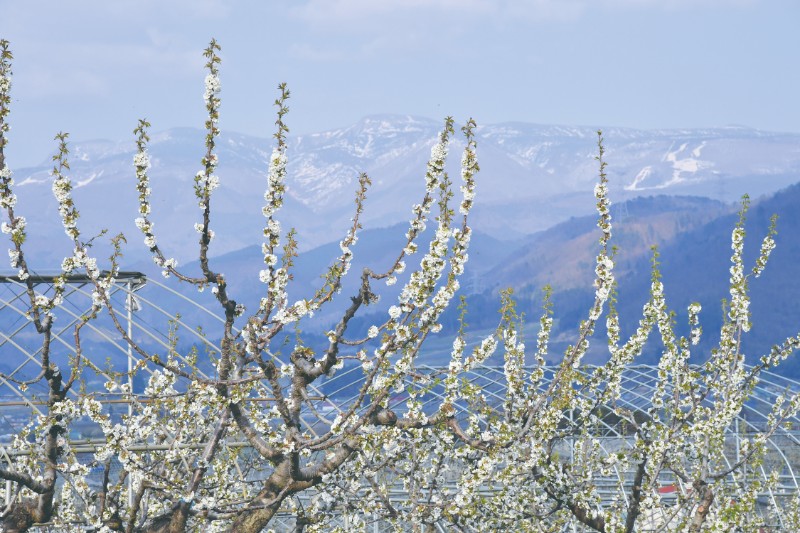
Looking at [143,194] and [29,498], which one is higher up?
[143,194]

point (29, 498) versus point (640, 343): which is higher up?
point (640, 343)

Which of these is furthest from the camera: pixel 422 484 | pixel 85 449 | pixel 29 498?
pixel 85 449

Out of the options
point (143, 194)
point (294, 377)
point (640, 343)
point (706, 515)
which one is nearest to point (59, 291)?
point (143, 194)

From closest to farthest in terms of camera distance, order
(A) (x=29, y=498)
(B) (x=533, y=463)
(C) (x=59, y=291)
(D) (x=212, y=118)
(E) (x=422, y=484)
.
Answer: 1. (D) (x=212, y=118)
2. (C) (x=59, y=291)
3. (B) (x=533, y=463)
4. (A) (x=29, y=498)
5. (E) (x=422, y=484)

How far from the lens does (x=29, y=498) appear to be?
14.9 meters

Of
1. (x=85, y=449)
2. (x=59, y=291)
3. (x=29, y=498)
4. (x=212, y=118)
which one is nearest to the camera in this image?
(x=212, y=118)

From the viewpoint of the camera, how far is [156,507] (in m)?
15.4

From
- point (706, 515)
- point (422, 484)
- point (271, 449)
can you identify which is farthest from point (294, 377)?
point (706, 515)

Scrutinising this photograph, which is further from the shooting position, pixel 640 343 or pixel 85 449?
pixel 85 449

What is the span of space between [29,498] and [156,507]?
171 cm

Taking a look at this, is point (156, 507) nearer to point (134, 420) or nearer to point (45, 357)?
point (134, 420)

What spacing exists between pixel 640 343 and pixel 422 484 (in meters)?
4.04

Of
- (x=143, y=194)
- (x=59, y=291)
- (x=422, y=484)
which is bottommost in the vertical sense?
(x=422, y=484)

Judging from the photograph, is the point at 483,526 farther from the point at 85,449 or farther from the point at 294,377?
the point at 85,449
